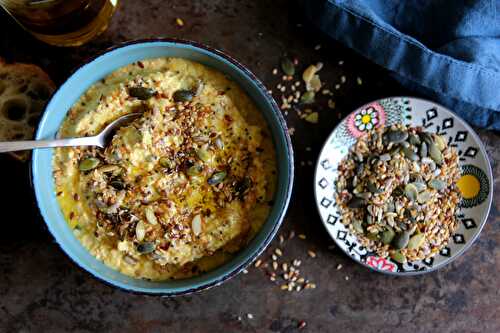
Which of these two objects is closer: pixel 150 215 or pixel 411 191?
pixel 150 215

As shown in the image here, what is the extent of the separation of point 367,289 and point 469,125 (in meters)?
0.88

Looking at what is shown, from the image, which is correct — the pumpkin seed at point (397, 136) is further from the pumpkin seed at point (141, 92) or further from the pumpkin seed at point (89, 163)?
the pumpkin seed at point (89, 163)

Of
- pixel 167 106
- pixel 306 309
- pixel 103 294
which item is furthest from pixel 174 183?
pixel 306 309

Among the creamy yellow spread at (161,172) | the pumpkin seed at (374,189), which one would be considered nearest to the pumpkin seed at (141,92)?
the creamy yellow spread at (161,172)

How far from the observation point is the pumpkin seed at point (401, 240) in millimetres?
2607

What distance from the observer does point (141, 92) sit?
2.19 meters

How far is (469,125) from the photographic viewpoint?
8.74 feet

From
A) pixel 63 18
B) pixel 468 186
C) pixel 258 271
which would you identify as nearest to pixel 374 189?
pixel 468 186

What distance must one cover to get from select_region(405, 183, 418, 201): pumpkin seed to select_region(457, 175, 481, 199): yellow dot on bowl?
0.73ft

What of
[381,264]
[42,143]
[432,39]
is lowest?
[381,264]

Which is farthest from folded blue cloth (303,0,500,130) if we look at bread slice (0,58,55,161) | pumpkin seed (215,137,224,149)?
bread slice (0,58,55,161)

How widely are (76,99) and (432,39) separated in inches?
60.8

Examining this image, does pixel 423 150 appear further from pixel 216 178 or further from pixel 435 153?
pixel 216 178

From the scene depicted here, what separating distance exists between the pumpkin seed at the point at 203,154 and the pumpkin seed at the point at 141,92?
11.0 inches
